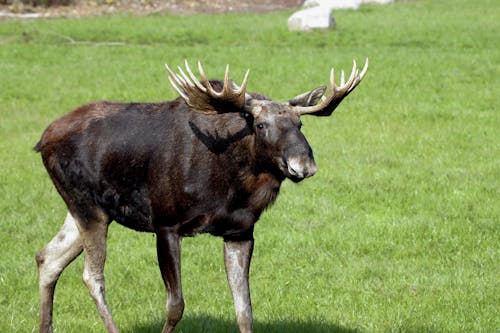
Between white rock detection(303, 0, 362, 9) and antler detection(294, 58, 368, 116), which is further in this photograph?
white rock detection(303, 0, 362, 9)

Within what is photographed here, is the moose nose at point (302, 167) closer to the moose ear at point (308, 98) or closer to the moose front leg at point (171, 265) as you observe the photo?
A: the moose ear at point (308, 98)

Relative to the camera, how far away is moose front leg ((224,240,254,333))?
7.59 meters

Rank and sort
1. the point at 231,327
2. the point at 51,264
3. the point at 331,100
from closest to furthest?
the point at 331,100
the point at 51,264
the point at 231,327

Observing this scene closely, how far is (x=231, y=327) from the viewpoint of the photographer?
855cm

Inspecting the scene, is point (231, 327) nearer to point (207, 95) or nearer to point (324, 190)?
point (207, 95)

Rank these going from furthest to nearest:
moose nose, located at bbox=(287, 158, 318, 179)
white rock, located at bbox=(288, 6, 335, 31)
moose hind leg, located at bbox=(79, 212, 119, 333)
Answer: white rock, located at bbox=(288, 6, 335, 31) → moose hind leg, located at bbox=(79, 212, 119, 333) → moose nose, located at bbox=(287, 158, 318, 179)

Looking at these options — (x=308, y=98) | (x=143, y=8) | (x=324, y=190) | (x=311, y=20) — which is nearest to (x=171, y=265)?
(x=308, y=98)

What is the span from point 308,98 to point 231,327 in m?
2.21

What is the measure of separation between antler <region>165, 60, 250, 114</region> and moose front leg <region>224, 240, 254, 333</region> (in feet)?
3.55

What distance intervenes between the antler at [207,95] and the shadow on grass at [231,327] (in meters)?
2.17

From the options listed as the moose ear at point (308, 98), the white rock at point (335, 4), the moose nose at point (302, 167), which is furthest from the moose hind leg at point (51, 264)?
the white rock at point (335, 4)

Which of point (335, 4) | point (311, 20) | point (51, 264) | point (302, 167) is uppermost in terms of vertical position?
point (302, 167)

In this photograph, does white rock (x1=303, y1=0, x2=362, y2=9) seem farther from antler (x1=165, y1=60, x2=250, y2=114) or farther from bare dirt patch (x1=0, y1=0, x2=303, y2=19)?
antler (x1=165, y1=60, x2=250, y2=114)

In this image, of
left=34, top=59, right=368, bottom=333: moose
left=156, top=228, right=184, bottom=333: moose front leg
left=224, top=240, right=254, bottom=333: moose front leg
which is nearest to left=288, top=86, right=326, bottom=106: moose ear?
left=34, top=59, right=368, bottom=333: moose
